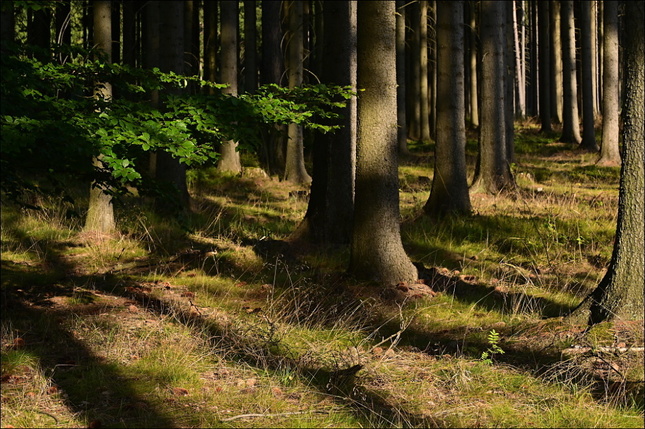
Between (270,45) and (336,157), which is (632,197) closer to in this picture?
(336,157)

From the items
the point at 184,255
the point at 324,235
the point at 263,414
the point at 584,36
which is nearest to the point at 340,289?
the point at 324,235

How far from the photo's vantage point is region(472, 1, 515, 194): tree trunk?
13344 millimetres

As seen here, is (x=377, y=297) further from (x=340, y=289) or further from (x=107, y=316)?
(x=107, y=316)

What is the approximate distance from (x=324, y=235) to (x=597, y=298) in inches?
175

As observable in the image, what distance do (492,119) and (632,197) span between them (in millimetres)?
7689

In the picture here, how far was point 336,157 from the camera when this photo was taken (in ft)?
31.8

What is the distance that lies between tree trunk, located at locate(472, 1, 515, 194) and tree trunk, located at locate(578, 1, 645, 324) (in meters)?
7.35

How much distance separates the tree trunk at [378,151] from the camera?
7.98 m

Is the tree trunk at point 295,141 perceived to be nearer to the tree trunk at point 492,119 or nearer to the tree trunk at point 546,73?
the tree trunk at point 492,119

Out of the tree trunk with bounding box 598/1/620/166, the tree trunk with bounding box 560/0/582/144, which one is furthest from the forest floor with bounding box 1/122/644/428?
the tree trunk with bounding box 560/0/582/144

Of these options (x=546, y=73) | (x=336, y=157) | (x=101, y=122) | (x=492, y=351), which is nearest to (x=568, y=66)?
(x=546, y=73)

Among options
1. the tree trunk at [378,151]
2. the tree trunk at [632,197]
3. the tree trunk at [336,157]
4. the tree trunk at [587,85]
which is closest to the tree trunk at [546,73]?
the tree trunk at [587,85]

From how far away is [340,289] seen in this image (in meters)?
7.96

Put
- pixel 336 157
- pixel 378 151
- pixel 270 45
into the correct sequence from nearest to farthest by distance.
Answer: pixel 378 151
pixel 336 157
pixel 270 45
